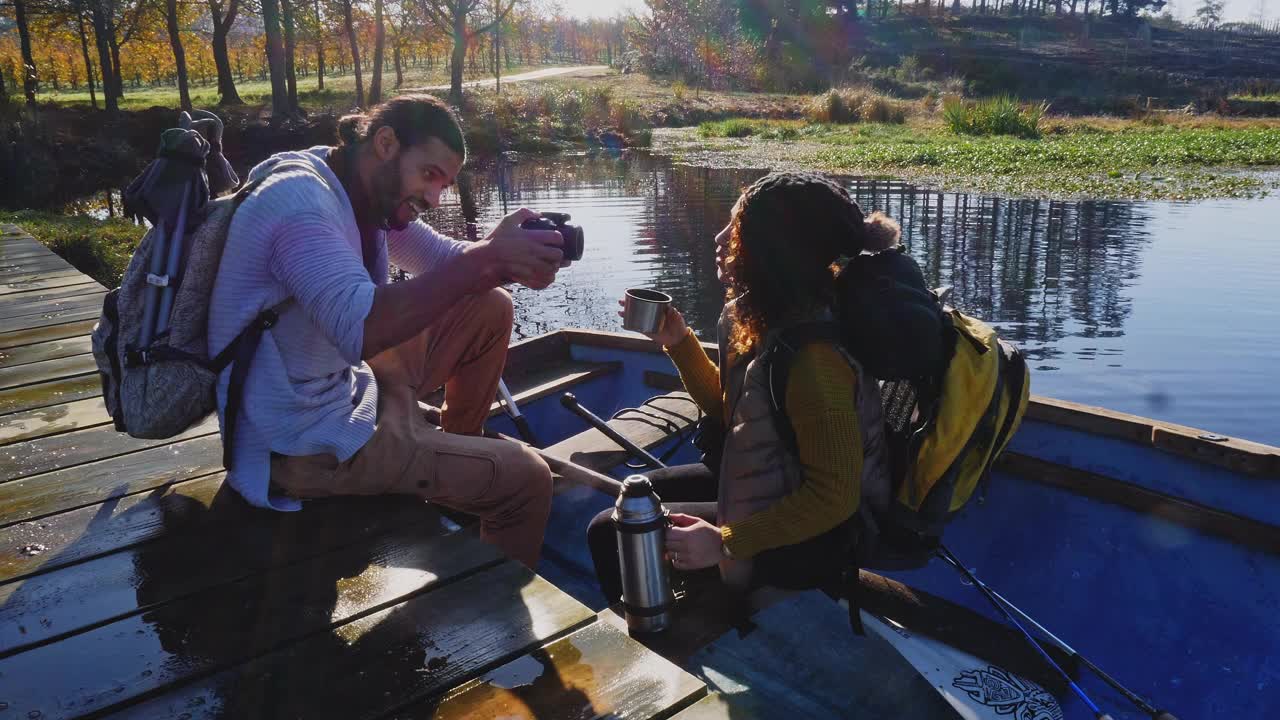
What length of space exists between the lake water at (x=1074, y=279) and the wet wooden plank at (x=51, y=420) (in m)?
3.82

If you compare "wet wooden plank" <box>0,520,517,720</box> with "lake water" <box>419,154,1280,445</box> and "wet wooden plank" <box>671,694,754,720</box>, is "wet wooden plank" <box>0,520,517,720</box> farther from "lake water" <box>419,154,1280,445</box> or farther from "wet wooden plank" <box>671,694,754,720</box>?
"lake water" <box>419,154,1280,445</box>

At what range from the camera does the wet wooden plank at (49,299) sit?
5.57 meters

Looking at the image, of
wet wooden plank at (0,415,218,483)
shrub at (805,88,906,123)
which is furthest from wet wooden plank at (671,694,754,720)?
shrub at (805,88,906,123)

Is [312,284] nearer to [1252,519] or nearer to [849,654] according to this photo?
[849,654]

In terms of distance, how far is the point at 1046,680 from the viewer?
2.61 m

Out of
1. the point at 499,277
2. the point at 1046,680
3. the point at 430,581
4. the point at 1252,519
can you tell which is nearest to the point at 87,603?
the point at 430,581

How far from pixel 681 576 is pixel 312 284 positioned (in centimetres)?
141

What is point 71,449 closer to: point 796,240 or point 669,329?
point 669,329

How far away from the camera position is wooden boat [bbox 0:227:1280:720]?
1897 mm

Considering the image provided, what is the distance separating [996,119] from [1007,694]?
2694 cm

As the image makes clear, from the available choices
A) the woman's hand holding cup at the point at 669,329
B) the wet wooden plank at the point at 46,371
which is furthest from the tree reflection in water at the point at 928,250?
the woman's hand holding cup at the point at 669,329

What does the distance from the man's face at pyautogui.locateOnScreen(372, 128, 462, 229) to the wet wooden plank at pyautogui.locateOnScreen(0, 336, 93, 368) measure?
286 cm

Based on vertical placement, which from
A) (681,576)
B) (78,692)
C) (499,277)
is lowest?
(681,576)

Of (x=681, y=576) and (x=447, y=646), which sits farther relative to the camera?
(x=681, y=576)
